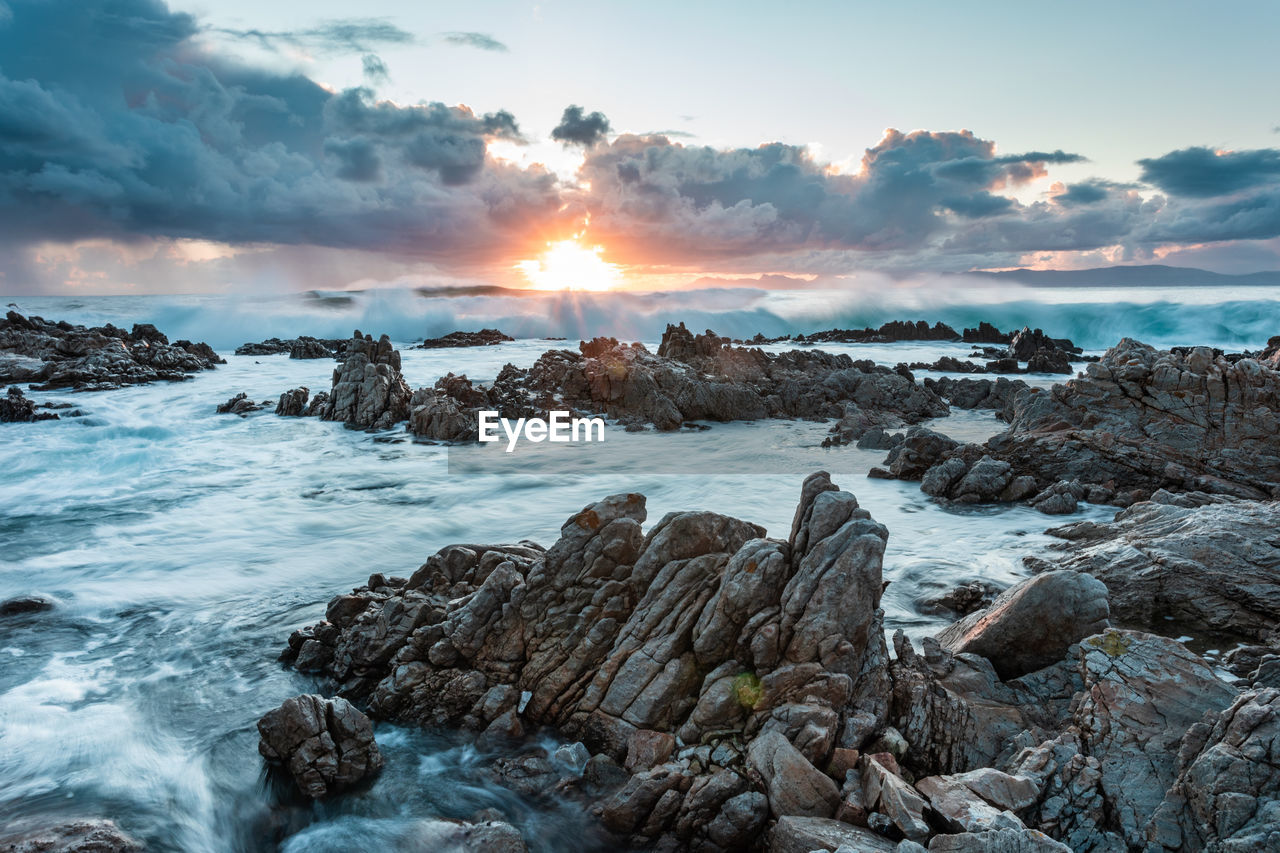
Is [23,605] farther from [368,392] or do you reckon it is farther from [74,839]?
[368,392]

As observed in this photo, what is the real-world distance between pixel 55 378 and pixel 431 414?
25297 millimetres

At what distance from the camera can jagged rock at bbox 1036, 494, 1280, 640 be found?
8883 millimetres

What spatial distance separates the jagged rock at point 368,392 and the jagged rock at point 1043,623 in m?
26.1

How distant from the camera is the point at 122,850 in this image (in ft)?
21.6

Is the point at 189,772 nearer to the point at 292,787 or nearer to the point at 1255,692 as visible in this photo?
the point at 292,787

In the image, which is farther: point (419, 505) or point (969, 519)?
point (419, 505)

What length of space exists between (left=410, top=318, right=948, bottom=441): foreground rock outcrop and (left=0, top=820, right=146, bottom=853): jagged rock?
20324mm

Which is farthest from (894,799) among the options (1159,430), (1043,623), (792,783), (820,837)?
(1159,430)

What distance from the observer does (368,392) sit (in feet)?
96.3

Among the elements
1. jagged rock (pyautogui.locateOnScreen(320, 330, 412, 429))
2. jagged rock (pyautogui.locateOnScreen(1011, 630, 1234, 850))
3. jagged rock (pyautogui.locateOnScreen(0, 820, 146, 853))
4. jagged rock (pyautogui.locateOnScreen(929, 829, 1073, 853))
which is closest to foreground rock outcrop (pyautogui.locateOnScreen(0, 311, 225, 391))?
jagged rock (pyautogui.locateOnScreen(320, 330, 412, 429))

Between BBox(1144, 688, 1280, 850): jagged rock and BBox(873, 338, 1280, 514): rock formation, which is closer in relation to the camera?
BBox(1144, 688, 1280, 850): jagged rock

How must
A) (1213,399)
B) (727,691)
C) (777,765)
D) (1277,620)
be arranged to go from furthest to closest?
(1213,399) < (1277,620) < (727,691) < (777,765)

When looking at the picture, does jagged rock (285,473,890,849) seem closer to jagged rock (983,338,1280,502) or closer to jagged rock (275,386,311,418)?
jagged rock (983,338,1280,502)

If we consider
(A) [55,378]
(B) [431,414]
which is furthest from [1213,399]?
(A) [55,378]
